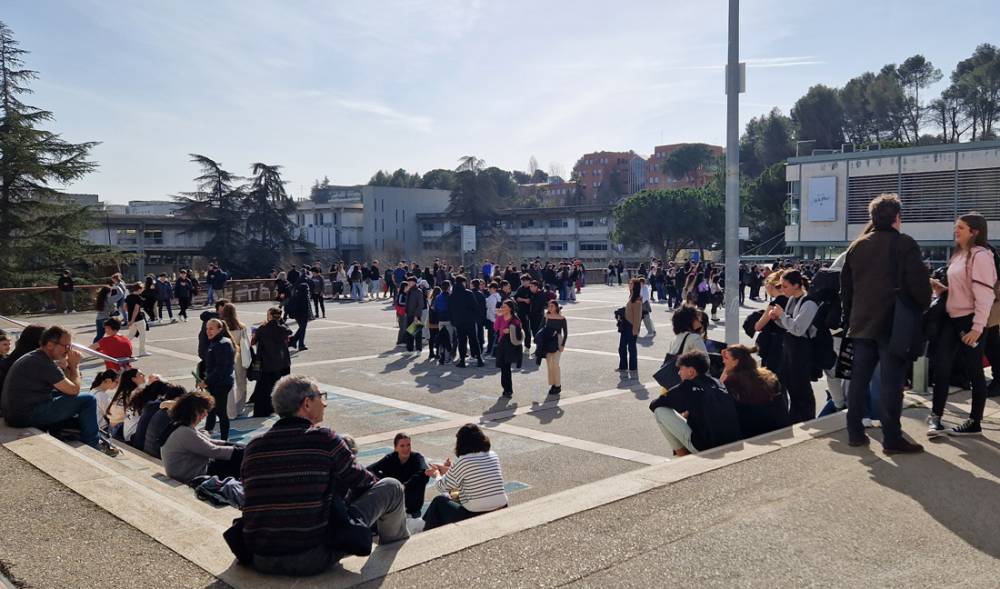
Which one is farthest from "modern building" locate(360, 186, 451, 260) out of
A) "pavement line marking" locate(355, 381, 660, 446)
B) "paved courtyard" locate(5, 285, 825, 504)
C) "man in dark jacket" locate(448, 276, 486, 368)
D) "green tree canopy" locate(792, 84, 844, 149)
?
"pavement line marking" locate(355, 381, 660, 446)

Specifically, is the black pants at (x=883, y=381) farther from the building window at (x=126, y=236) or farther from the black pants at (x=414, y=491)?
the building window at (x=126, y=236)

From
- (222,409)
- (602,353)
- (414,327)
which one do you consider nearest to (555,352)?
(602,353)

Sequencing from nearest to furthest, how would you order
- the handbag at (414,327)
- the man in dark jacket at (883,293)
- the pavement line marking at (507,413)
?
the man in dark jacket at (883,293)
the pavement line marking at (507,413)
the handbag at (414,327)

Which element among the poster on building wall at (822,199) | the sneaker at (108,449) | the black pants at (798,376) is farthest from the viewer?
the poster on building wall at (822,199)

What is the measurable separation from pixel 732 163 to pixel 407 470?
798 cm

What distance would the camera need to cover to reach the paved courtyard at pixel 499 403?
859 cm

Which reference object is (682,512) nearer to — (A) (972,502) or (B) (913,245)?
(A) (972,502)

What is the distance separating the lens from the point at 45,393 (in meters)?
7.98

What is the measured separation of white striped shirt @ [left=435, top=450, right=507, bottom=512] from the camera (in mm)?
5477

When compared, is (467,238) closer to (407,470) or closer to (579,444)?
(579,444)

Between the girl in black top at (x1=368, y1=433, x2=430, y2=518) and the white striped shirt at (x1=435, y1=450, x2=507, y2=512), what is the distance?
0.53m

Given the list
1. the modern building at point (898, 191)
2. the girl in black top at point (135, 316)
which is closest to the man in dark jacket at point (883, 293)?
the girl in black top at point (135, 316)

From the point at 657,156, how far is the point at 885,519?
170m

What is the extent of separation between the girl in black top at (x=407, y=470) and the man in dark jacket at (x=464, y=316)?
30.8 ft
